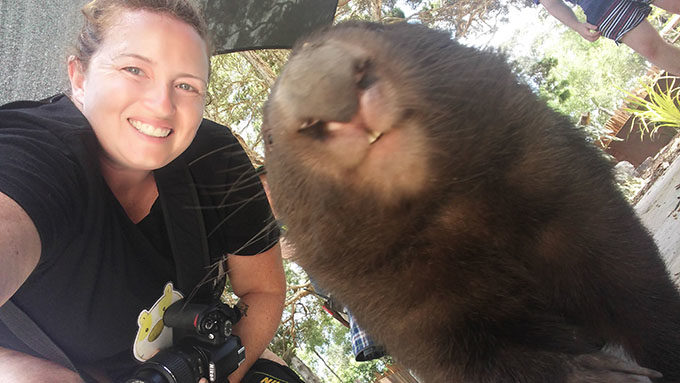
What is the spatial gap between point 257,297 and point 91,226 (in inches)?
42.6

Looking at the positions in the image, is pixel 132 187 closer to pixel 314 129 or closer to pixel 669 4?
pixel 314 129

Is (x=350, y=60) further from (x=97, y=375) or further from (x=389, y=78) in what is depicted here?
(x=97, y=375)

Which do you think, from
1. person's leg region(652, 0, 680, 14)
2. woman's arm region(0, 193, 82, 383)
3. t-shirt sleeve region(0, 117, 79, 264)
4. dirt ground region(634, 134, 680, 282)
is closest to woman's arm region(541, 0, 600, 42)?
person's leg region(652, 0, 680, 14)

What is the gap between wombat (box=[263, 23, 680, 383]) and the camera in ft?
3.19

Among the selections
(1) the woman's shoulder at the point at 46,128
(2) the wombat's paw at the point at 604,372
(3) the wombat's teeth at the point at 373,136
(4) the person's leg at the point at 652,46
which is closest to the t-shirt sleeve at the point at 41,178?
(1) the woman's shoulder at the point at 46,128

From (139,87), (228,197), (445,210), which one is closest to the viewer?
(445,210)

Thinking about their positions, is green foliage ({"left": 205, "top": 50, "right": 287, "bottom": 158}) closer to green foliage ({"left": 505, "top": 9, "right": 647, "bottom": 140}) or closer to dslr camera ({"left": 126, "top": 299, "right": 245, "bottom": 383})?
dslr camera ({"left": 126, "top": 299, "right": 245, "bottom": 383})

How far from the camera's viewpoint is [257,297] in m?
2.45

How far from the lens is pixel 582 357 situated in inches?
41.5

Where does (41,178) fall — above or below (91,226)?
above

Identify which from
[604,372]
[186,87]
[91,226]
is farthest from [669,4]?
[91,226]

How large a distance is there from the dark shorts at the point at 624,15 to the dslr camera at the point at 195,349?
2.87m

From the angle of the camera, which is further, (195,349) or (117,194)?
(195,349)

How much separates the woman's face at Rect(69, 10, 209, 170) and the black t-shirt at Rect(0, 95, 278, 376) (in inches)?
3.4
